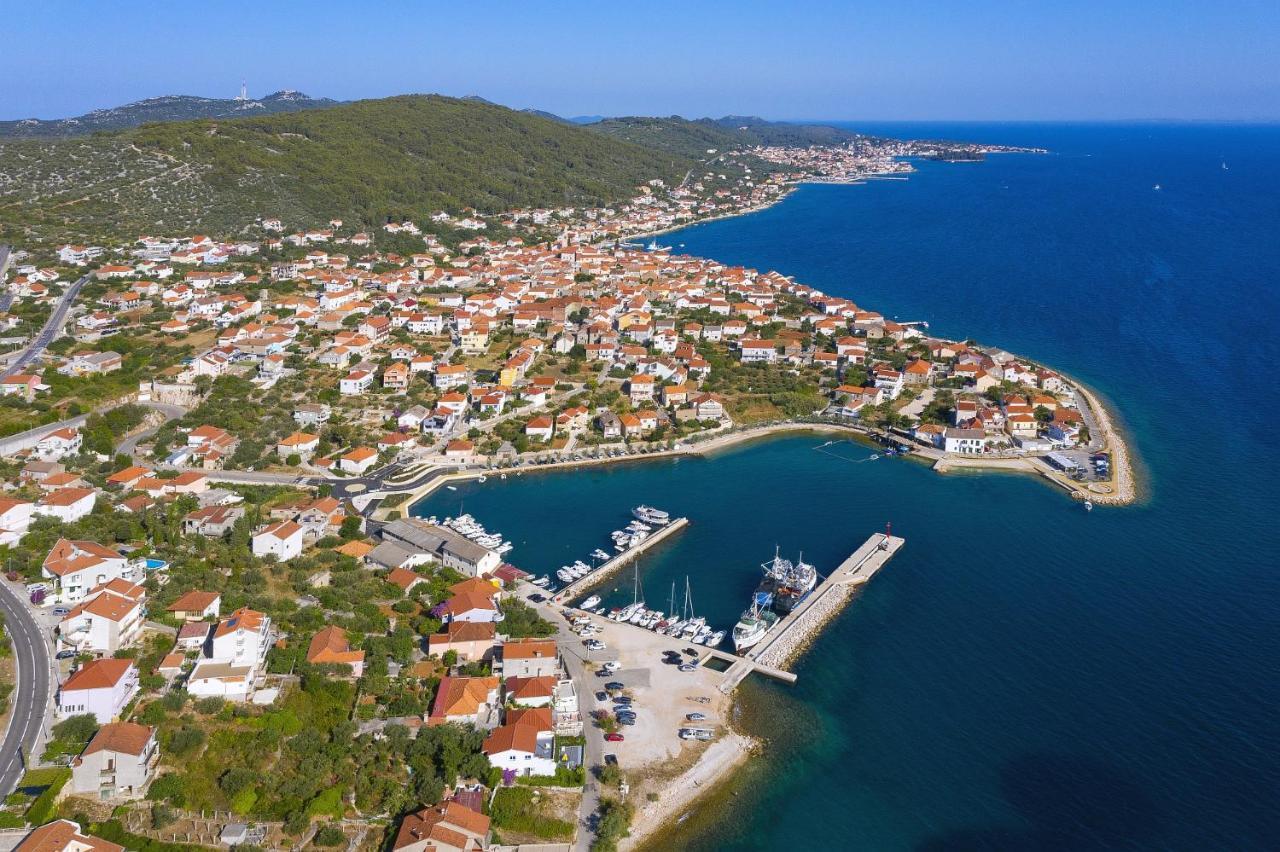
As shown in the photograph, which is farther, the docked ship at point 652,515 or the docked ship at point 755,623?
the docked ship at point 652,515

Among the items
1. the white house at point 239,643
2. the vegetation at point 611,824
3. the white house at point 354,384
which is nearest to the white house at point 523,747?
the vegetation at point 611,824

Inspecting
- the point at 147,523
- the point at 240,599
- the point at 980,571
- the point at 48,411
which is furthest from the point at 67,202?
the point at 980,571

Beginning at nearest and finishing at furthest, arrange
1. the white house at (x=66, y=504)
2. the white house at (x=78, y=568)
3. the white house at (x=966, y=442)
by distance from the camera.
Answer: the white house at (x=78, y=568)
the white house at (x=66, y=504)
the white house at (x=966, y=442)

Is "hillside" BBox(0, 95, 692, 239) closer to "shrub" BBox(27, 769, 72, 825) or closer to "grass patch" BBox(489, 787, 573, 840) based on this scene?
"shrub" BBox(27, 769, 72, 825)

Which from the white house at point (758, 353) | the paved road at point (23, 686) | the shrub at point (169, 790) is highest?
the white house at point (758, 353)

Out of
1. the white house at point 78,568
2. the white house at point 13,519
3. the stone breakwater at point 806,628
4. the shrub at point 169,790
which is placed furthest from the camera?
the white house at point 13,519

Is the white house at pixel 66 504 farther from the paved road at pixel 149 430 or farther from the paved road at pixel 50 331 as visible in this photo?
the paved road at pixel 50 331

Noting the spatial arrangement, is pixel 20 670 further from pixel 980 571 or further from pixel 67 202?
pixel 67 202
